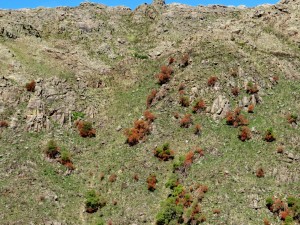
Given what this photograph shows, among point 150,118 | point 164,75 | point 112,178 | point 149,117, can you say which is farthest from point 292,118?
point 112,178

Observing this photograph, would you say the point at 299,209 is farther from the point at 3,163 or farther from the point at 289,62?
the point at 3,163

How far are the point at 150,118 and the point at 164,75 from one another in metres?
11.8

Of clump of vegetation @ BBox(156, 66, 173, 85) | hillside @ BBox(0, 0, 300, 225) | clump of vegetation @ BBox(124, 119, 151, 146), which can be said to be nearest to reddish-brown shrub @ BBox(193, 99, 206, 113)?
hillside @ BBox(0, 0, 300, 225)

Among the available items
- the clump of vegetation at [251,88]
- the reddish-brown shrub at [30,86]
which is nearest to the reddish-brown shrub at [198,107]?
the clump of vegetation at [251,88]

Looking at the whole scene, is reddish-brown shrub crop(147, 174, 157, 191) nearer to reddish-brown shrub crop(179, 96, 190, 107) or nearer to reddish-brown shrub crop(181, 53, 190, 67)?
reddish-brown shrub crop(179, 96, 190, 107)

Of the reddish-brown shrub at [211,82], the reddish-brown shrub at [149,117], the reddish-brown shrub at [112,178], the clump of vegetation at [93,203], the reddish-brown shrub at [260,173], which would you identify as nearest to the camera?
the clump of vegetation at [93,203]

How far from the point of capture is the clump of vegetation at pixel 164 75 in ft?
287

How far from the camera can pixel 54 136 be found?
77.8 metres

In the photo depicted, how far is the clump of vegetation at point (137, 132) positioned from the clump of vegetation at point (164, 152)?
4809mm

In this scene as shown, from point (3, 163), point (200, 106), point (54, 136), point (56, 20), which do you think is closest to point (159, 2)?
point (56, 20)

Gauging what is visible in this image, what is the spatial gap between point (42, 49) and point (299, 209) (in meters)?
60.4

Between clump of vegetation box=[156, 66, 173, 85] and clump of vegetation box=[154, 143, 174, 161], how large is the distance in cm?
1811

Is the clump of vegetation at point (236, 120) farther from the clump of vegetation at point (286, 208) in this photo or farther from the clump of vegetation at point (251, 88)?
the clump of vegetation at point (286, 208)

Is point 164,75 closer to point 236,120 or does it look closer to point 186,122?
point 186,122
